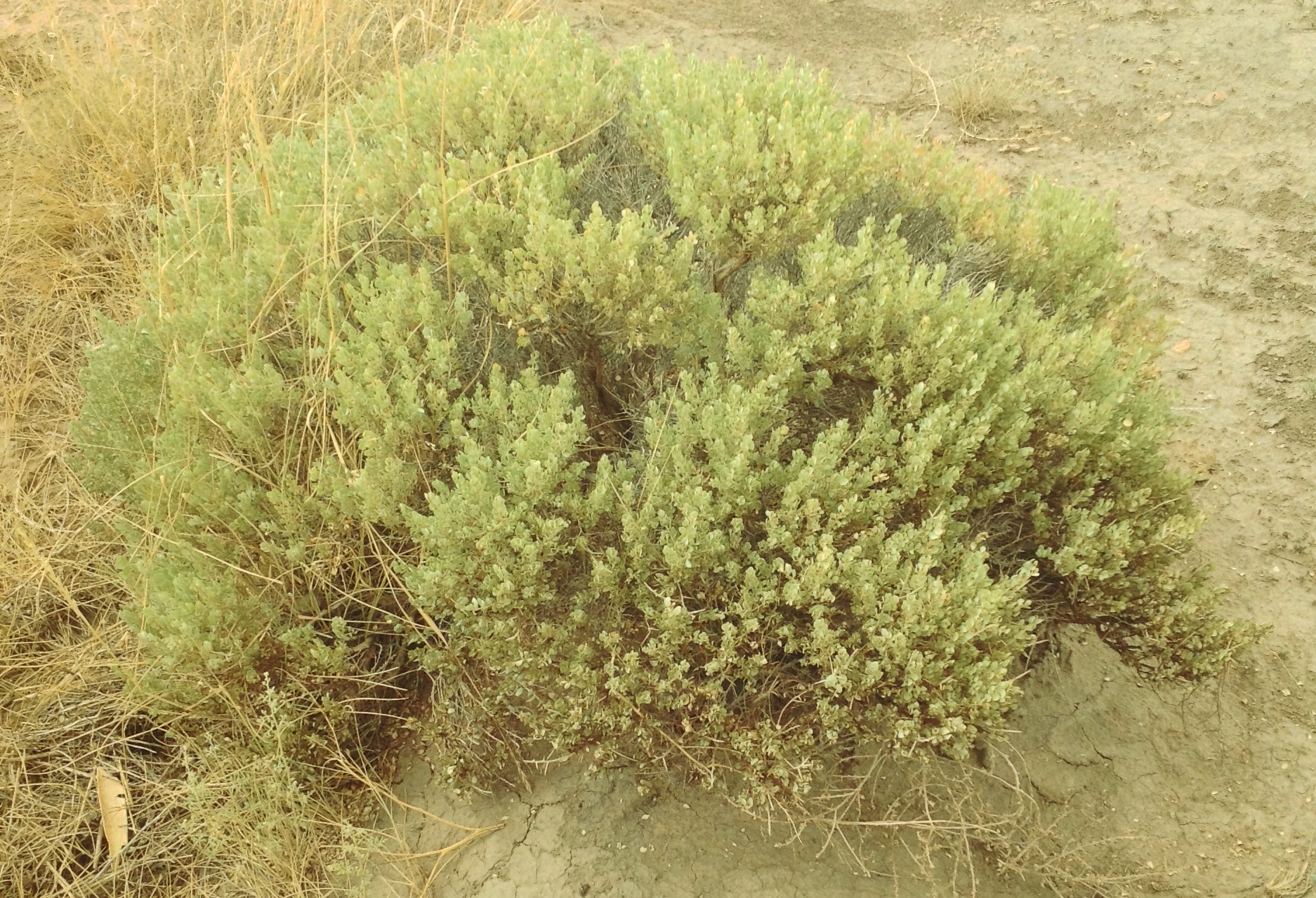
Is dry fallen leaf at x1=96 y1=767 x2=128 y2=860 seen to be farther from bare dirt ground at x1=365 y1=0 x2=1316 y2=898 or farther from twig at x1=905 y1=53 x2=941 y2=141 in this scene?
twig at x1=905 y1=53 x2=941 y2=141

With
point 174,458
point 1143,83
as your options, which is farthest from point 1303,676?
point 1143,83

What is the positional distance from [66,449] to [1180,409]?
4294 millimetres

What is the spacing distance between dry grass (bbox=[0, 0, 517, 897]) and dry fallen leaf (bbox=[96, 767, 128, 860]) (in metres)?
0.02

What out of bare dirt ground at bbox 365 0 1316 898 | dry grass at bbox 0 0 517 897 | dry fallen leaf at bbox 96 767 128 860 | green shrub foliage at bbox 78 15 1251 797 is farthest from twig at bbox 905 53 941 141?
dry fallen leaf at bbox 96 767 128 860

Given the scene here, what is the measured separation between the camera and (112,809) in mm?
2359

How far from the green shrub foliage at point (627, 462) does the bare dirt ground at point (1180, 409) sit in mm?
251

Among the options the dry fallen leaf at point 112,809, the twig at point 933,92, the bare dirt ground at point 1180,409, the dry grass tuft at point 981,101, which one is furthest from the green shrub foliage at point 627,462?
the dry grass tuft at point 981,101

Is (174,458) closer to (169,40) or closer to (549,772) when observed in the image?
(549,772)

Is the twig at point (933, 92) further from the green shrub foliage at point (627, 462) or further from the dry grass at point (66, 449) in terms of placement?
the green shrub foliage at point (627, 462)

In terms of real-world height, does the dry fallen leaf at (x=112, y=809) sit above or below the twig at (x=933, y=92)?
below

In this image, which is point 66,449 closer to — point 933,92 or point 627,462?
point 627,462

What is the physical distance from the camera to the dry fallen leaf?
7.64 ft

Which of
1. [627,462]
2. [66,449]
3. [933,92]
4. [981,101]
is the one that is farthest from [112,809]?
[933,92]

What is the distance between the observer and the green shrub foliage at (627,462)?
2.14 m
